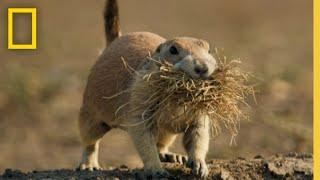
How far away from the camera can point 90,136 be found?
1050 cm

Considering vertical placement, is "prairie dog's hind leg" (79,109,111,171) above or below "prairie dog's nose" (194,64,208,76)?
below

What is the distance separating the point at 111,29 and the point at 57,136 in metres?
3.70

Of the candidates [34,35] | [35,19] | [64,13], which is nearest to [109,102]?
[34,35]

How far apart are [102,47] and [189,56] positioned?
10.8 ft

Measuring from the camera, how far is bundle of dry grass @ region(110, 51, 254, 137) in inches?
335

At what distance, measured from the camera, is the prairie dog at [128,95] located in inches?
341

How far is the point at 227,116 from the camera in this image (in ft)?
29.0

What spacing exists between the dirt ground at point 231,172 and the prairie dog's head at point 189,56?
1058 millimetres

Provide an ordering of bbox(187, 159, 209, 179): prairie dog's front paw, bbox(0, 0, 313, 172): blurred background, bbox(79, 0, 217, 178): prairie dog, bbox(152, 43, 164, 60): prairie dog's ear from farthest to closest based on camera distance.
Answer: bbox(0, 0, 313, 172): blurred background → bbox(152, 43, 164, 60): prairie dog's ear → bbox(187, 159, 209, 179): prairie dog's front paw → bbox(79, 0, 217, 178): prairie dog

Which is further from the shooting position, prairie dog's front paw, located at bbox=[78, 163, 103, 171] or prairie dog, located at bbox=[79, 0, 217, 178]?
prairie dog's front paw, located at bbox=[78, 163, 103, 171]

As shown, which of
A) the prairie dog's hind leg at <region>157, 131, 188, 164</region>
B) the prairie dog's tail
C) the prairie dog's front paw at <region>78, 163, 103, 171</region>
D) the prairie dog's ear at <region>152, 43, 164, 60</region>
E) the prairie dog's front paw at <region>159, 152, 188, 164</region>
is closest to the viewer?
the prairie dog's ear at <region>152, 43, 164, 60</region>

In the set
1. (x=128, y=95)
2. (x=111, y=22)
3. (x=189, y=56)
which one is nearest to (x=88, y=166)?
(x=128, y=95)

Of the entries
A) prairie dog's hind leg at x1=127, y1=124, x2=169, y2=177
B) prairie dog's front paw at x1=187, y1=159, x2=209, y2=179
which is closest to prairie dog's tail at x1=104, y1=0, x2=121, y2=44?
prairie dog's hind leg at x1=127, y1=124, x2=169, y2=177

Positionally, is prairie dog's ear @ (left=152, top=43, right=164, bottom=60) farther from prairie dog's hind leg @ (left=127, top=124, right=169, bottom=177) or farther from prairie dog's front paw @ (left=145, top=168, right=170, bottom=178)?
prairie dog's front paw @ (left=145, top=168, right=170, bottom=178)
